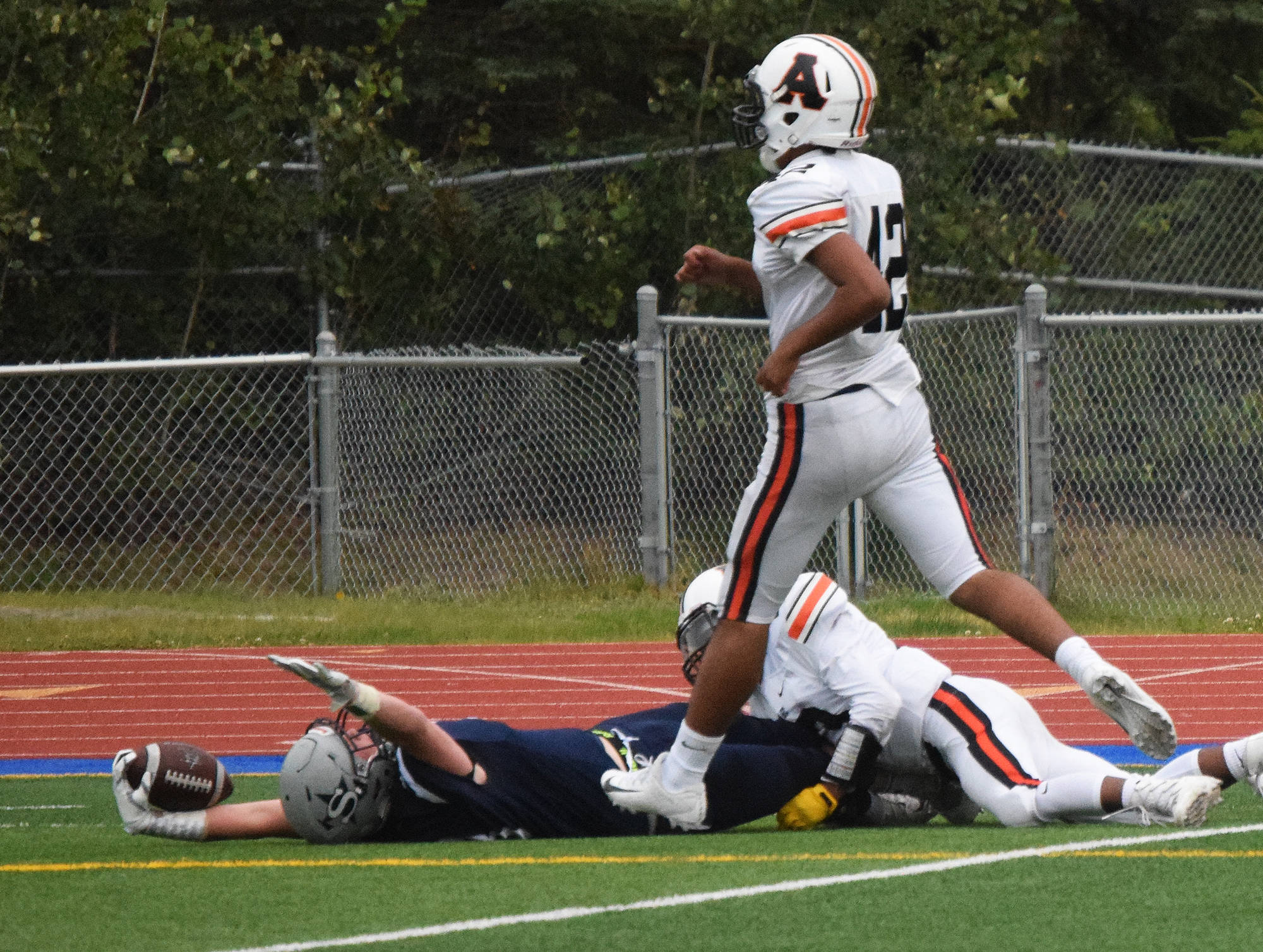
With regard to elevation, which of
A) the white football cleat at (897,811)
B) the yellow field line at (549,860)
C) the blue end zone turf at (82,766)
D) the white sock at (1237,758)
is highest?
the white sock at (1237,758)

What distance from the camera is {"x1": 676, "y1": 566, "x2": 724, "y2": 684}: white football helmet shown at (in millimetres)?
6211

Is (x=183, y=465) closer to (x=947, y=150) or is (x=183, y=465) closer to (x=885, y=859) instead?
(x=947, y=150)

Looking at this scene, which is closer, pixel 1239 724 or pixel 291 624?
pixel 1239 724

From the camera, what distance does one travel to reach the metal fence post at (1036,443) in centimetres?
1209

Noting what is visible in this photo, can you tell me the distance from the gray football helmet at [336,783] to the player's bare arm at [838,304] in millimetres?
1558

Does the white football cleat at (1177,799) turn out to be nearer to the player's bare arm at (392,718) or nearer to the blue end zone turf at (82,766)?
the player's bare arm at (392,718)

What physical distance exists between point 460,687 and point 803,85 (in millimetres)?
5359

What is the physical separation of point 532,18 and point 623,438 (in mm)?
5846

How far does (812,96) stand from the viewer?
18.2 feet

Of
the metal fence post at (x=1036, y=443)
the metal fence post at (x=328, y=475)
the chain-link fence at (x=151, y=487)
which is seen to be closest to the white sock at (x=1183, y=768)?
the metal fence post at (x=1036, y=443)

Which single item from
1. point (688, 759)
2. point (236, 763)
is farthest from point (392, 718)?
point (236, 763)

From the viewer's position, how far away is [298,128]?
16.2 metres

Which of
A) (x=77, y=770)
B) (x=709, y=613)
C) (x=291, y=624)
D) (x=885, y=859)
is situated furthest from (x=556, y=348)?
(x=885, y=859)

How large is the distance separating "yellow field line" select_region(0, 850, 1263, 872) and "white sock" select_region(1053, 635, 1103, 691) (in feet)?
2.22
